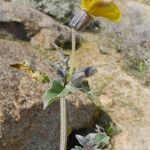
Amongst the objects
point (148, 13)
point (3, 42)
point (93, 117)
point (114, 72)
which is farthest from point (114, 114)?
point (148, 13)

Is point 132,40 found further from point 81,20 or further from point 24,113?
point 81,20

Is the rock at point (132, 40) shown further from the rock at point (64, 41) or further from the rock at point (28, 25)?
the rock at point (28, 25)

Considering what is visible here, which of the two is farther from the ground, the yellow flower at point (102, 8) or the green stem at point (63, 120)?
the yellow flower at point (102, 8)

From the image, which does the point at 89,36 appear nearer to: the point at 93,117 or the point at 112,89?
the point at 112,89

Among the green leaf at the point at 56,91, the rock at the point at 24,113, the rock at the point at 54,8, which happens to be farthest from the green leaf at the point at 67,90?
the rock at the point at 54,8

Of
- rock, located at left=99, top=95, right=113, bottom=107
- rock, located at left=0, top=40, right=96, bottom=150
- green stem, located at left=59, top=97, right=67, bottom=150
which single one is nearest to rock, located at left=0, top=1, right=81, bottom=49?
rock, located at left=99, top=95, right=113, bottom=107

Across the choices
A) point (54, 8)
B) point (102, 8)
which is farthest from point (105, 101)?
point (102, 8)
